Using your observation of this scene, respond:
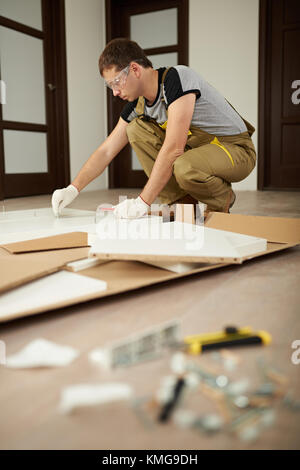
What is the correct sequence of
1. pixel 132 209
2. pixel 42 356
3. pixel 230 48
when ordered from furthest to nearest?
pixel 230 48
pixel 132 209
pixel 42 356

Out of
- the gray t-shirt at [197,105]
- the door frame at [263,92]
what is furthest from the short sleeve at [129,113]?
the door frame at [263,92]

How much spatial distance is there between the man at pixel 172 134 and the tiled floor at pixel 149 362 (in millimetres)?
630

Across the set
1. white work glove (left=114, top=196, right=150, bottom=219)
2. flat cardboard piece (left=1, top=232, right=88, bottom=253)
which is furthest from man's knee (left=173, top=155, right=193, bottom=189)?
flat cardboard piece (left=1, top=232, right=88, bottom=253)

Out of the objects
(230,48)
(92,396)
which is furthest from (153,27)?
(92,396)

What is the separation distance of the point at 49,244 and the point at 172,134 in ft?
2.11

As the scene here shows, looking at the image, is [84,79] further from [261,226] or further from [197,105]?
[261,226]

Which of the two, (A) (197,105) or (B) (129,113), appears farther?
(B) (129,113)

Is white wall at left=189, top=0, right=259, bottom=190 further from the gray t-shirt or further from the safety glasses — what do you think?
the safety glasses

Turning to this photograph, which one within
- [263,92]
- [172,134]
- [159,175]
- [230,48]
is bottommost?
[159,175]

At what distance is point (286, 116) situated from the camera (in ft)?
14.7

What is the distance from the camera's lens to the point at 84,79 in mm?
4750

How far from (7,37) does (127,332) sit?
12.3 feet

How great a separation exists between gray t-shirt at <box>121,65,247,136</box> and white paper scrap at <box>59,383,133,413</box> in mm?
1331
